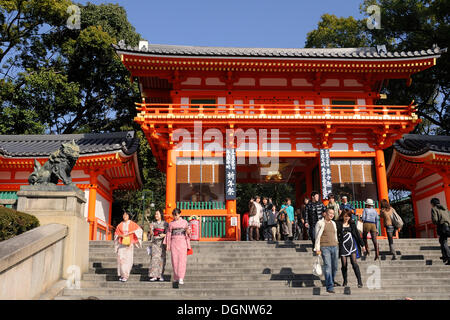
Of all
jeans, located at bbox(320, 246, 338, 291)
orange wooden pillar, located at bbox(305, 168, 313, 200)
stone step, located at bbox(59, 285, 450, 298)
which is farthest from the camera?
orange wooden pillar, located at bbox(305, 168, 313, 200)

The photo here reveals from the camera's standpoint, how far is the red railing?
613 inches

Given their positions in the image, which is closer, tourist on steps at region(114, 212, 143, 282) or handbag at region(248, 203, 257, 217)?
tourist on steps at region(114, 212, 143, 282)

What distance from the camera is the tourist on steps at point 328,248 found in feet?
24.2

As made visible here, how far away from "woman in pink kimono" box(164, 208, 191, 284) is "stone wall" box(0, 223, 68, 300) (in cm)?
214

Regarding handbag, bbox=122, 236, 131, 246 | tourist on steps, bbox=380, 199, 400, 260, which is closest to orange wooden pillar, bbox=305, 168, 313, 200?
tourist on steps, bbox=380, 199, 400, 260

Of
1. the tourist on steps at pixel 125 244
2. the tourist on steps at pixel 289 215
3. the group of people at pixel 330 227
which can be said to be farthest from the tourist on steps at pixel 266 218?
the tourist on steps at pixel 125 244

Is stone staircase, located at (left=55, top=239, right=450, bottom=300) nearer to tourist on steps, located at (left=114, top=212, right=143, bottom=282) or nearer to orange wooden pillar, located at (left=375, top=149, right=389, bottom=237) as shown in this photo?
tourist on steps, located at (left=114, top=212, right=143, bottom=282)

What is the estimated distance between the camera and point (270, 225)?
41.2ft

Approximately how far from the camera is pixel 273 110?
16000mm

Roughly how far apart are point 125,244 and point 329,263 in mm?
4410

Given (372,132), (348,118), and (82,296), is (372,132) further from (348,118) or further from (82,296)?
(82,296)

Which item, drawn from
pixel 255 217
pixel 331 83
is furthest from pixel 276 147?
pixel 255 217

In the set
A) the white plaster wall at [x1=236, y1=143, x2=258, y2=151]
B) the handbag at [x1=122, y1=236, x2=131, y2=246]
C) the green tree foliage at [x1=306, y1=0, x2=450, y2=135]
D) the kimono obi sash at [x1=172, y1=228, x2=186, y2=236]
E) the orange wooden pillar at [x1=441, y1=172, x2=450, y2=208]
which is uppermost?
the green tree foliage at [x1=306, y1=0, x2=450, y2=135]

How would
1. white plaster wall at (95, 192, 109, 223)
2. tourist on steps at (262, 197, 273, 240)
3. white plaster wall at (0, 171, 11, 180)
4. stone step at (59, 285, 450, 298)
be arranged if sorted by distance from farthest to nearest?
white plaster wall at (95, 192, 109, 223), white plaster wall at (0, 171, 11, 180), tourist on steps at (262, 197, 273, 240), stone step at (59, 285, 450, 298)
